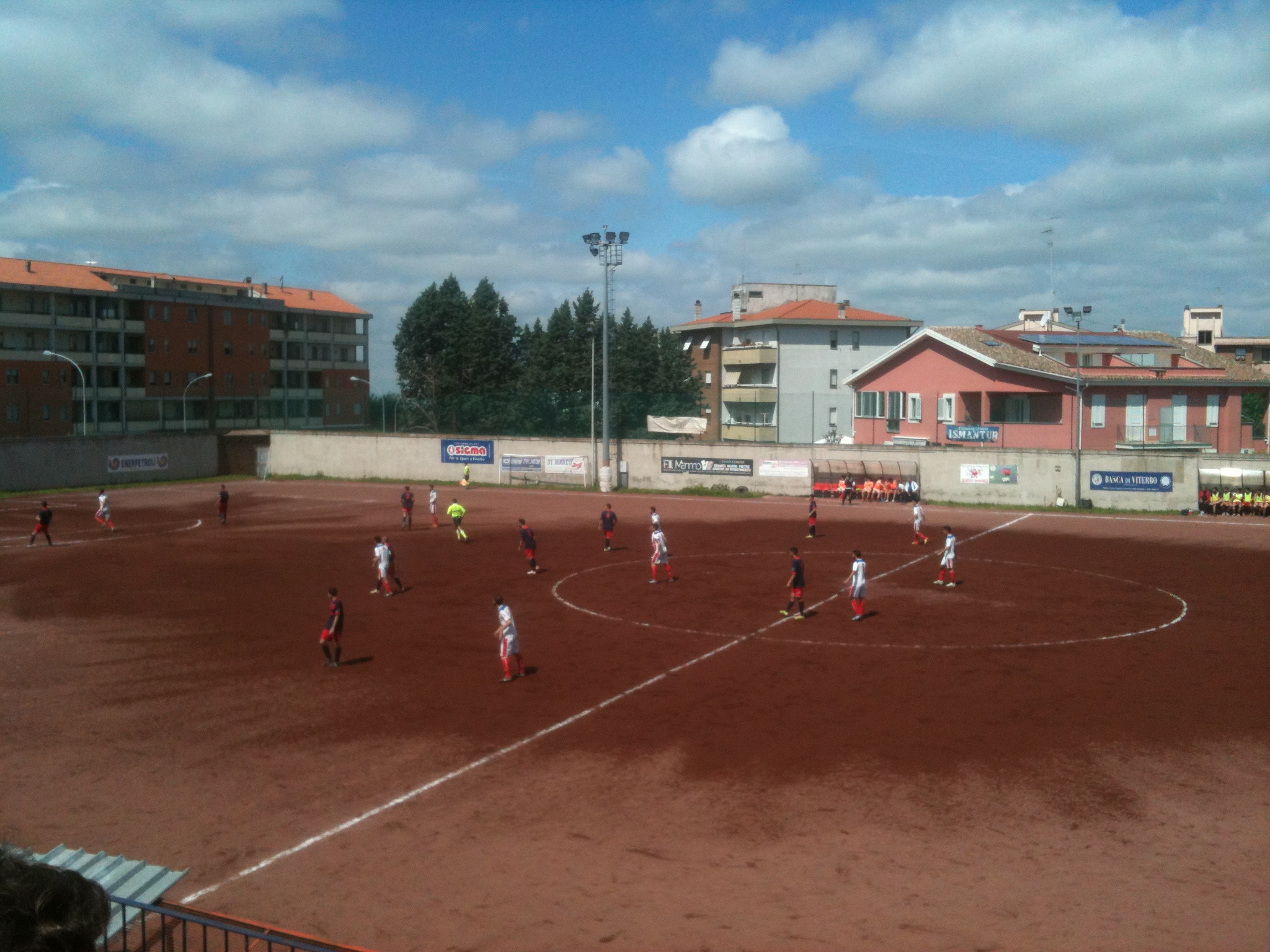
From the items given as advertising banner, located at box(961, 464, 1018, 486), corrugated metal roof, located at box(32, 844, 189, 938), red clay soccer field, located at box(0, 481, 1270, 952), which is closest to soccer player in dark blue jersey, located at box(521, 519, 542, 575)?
red clay soccer field, located at box(0, 481, 1270, 952)

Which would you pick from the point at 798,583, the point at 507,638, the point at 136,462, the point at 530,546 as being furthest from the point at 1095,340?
the point at 136,462

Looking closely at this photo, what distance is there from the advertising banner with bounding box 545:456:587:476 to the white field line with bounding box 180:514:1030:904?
32.0 m

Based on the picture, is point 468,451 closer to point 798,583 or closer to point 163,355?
point 163,355

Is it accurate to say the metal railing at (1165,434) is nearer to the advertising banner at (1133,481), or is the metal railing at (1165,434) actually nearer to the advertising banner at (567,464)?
the advertising banner at (1133,481)

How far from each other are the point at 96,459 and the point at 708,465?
3364cm

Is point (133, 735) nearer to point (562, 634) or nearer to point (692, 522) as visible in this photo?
point (562, 634)

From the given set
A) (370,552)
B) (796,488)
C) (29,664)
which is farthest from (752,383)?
(29,664)

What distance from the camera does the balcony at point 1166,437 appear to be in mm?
45906

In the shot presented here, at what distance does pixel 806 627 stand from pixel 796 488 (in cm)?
2732

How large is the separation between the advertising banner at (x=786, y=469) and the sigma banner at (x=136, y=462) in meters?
34.8

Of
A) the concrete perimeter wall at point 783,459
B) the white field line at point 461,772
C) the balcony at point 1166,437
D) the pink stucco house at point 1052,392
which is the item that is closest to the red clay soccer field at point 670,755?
the white field line at point 461,772

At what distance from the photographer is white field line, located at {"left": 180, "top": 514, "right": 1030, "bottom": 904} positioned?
Result: 33.9 feet

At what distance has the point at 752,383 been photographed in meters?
72.9

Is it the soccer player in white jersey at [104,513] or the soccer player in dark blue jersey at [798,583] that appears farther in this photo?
the soccer player in white jersey at [104,513]
